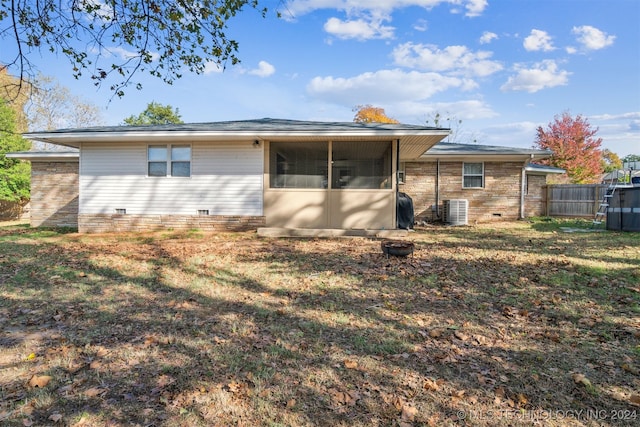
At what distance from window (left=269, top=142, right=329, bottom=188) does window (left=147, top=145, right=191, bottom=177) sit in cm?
268

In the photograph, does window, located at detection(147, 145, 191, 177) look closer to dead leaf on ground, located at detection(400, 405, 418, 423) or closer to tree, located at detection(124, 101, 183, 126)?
dead leaf on ground, located at detection(400, 405, 418, 423)

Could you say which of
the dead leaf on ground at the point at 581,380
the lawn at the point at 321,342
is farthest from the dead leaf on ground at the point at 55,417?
the dead leaf on ground at the point at 581,380

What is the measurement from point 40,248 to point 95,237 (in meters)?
1.97

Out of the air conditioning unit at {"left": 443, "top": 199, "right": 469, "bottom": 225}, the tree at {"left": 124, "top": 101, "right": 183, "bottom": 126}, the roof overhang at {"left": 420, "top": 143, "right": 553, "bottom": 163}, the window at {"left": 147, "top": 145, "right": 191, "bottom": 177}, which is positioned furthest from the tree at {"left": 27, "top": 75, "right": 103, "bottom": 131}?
the air conditioning unit at {"left": 443, "top": 199, "right": 469, "bottom": 225}

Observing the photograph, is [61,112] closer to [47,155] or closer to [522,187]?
[47,155]

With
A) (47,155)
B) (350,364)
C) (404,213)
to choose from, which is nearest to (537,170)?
(404,213)

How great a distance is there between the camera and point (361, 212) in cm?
991

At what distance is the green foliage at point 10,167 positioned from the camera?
16.8 metres

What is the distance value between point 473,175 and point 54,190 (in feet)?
57.1

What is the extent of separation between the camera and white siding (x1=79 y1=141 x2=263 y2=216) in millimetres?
10336

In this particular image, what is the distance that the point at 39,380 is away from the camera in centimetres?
246

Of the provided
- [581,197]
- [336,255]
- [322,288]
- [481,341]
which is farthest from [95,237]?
[581,197]

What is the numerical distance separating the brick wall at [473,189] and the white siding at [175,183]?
711 centimetres

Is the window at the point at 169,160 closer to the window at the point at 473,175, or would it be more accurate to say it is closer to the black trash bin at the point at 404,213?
the black trash bin at the point at 404,213
